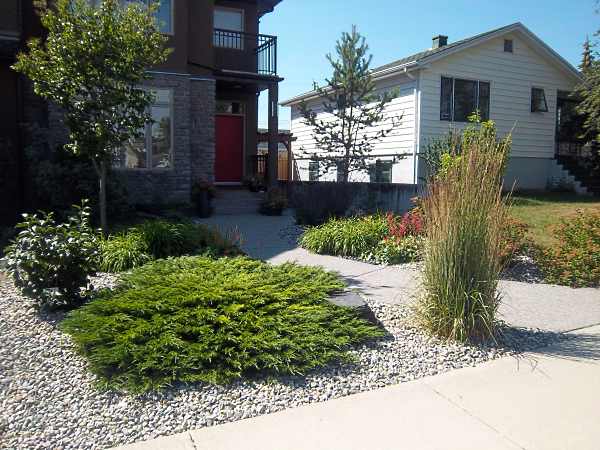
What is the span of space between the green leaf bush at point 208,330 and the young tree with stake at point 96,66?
14.1 feet

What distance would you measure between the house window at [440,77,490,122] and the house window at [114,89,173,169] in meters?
8.38

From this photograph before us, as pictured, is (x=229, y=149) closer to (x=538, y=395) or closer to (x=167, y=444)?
(x=538, y=395)

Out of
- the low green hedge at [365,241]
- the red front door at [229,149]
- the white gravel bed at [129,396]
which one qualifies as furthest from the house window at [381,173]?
the white gravel bed at [129,396]

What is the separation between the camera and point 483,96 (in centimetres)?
1736

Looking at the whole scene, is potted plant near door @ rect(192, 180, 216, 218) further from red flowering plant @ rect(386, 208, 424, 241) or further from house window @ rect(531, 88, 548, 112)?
house window @ rect(531, 88, 548, 112)

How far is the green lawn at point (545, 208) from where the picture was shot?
33.9ft

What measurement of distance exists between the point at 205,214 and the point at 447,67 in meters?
8.88

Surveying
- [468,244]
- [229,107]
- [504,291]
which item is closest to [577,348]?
[468,244]

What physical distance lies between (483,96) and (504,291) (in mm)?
12366

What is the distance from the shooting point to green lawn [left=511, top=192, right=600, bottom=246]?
10340 mm

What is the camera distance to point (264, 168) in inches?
665

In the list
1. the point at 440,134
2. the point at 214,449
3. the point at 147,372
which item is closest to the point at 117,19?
the point at 147,372

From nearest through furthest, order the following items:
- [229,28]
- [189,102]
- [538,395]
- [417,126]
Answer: [538,395], [189,102], [417,126], [229,28]

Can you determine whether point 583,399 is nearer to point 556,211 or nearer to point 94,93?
point 94,93
